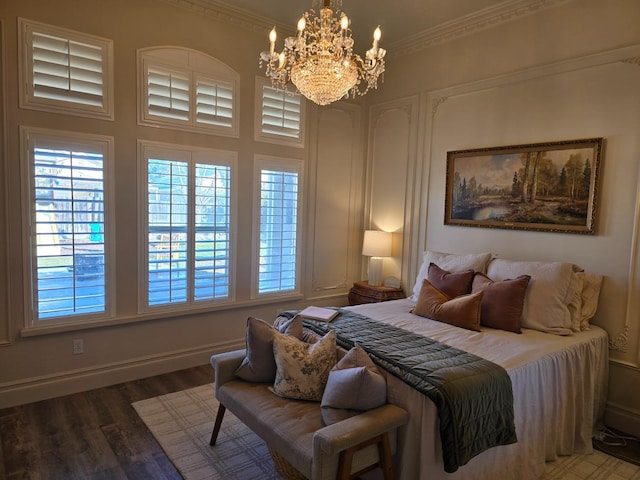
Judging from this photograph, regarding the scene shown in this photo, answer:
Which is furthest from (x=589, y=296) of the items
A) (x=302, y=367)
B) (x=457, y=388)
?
(x=302, y=367)

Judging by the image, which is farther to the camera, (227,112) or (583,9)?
(227,112)

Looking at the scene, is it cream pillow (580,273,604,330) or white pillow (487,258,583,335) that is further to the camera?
cream pillow (580,273,604,330)

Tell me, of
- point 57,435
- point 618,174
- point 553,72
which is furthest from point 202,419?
point 553,72

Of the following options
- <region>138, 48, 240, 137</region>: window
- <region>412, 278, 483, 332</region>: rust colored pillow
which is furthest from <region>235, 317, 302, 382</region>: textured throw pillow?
<region>138, 48, 240, 137</region>: window

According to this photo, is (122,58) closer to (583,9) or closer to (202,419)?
(202,419)

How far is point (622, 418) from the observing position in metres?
3.00

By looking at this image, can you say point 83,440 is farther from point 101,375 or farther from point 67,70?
point 67,70

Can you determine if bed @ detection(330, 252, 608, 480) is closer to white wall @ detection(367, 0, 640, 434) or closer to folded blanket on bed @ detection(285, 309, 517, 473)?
folded blanket on bed @ detection(285, 309, 517, 473)

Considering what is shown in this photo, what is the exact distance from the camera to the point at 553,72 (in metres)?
3.32

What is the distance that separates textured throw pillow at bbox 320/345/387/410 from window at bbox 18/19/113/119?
2740mm

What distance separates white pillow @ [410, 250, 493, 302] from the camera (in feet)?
11.3

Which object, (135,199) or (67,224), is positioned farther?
(135,199)

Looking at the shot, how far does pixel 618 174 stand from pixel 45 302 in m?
4.36

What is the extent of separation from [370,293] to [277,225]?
1276 millimetres
